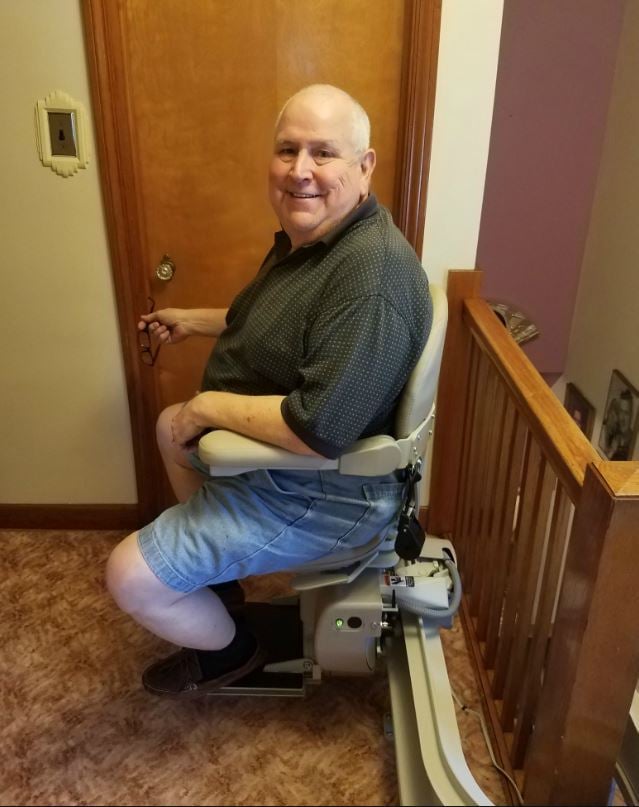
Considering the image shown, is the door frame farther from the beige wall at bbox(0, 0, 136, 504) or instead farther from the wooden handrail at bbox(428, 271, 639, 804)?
the wooden handrail at bbox(428, 271, 639, 804)

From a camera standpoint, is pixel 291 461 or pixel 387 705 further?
pixel 387 705

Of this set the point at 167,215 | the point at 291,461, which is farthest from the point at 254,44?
the point at 291,461

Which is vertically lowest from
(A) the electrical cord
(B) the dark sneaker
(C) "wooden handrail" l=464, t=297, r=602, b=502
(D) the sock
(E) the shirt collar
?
(A) the electrical cord

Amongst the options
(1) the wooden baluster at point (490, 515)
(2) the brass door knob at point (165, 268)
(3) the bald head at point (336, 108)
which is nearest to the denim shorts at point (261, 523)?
(1) the wooden baluster at point (490, 515)

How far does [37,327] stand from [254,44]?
899 millimetres

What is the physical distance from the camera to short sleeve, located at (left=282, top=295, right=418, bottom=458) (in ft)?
3.73

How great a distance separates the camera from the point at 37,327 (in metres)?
1.92

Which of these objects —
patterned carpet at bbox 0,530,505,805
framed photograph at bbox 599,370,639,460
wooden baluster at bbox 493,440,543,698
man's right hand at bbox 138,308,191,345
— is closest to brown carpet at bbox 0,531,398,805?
patterned carpet at bbox 0,530,505,805

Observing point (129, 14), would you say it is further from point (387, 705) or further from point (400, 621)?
point (387, 705)

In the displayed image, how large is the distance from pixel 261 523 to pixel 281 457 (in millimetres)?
186

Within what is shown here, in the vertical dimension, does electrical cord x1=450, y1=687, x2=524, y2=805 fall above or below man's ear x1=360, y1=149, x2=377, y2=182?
below

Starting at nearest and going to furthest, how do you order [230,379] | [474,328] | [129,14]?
[230,379]
[129,14]
[474,328]

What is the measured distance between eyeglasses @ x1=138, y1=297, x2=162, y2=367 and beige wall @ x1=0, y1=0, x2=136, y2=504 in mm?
72

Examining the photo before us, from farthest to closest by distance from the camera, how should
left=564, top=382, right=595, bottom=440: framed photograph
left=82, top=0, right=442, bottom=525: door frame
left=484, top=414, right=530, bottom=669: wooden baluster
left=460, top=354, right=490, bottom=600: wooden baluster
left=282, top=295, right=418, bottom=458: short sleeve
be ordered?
left=564, top=382, right=595, bottom=440: framed photograph
left=460, top=354, right=490, bottom=600: wooden baluster
left=82, top=0, right=442, bottom=525: door frame
left=484, top=414, right=530, bottom=669: wooden baluster
left=282, top=295, right=418, bottom=458: short sleeve
